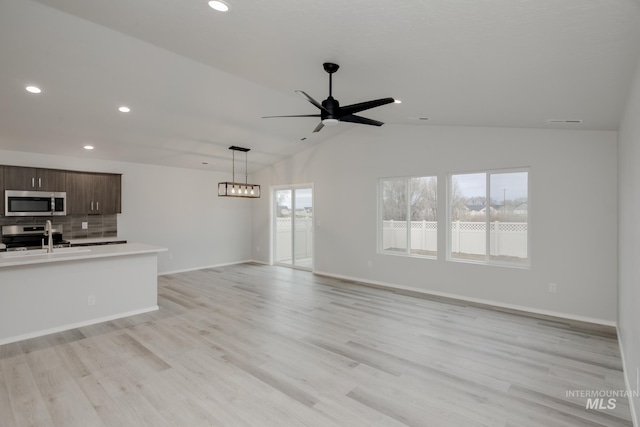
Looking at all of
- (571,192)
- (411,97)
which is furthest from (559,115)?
(411,97)

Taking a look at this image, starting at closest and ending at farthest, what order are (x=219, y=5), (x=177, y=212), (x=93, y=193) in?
(x=219, y=5) < (x=93, y=193) < (x=177, y=212)

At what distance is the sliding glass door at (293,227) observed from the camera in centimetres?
788

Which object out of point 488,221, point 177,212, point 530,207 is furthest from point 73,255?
point 530,207

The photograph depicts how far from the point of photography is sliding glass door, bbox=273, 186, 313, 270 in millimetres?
7879

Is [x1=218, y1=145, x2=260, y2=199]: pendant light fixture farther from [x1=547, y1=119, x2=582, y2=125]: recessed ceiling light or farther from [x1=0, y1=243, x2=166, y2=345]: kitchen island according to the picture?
[x1=547, y1=119, x2=582, y2=125]: recessed ceiling light

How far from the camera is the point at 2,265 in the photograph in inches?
133

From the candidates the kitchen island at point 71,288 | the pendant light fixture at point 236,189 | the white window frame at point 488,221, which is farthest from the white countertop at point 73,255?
the white window frame at point 488,221

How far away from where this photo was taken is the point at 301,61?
10.1ft

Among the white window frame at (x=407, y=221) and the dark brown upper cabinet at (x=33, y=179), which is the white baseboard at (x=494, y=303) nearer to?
the white window frame at (x=407, y=221)

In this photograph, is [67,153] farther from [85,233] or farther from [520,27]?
[520,27]

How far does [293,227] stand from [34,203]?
16.3 ft

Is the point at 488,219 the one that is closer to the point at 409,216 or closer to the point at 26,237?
the point at 409,216

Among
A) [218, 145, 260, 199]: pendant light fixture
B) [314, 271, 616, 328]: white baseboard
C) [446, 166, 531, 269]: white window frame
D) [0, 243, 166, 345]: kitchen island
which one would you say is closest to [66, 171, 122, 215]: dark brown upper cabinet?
[0, 243, 166, 345]: kitchen island

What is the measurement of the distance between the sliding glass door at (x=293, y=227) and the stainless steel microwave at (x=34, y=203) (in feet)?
14.4
